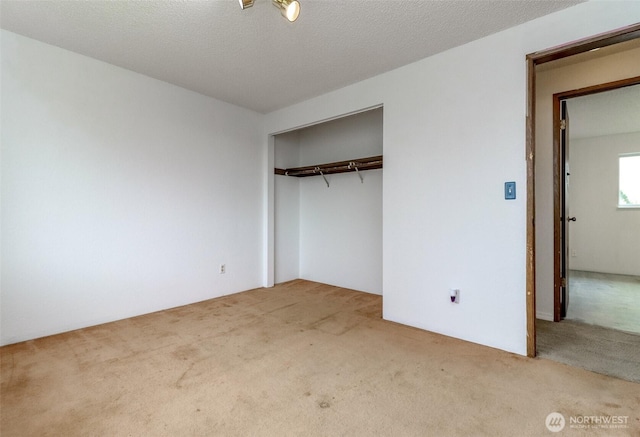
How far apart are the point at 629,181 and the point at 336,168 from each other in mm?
5383

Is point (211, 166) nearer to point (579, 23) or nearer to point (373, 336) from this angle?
point (373, 336)

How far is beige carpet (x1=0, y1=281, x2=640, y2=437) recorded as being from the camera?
1.42 meters

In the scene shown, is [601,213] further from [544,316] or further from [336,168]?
[336,168]

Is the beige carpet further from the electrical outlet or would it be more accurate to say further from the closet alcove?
the closet alcove

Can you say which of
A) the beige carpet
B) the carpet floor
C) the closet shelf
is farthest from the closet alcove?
the carpet floor

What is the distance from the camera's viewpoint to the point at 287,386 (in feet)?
5.71

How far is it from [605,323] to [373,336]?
2.28 metres

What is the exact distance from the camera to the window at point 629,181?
16.3 ft

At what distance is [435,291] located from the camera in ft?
8.38

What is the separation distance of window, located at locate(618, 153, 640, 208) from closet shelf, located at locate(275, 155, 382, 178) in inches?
192

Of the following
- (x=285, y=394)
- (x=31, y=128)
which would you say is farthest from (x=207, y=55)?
(x=285, y=394)

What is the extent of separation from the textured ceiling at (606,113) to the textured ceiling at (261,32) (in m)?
2.30

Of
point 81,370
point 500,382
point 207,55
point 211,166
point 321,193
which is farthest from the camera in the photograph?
point 321,193

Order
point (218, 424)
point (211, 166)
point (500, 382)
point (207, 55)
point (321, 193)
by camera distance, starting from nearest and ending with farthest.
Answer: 1. point (218, 424)
2. point (500, 382)
3. point (207, 55)
4. point (211, 166)
5. point (321, 193)
